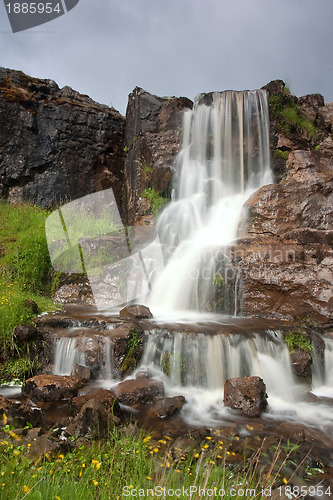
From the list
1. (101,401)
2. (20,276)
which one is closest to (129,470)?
(101,401)

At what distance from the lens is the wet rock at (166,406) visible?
4414 mm

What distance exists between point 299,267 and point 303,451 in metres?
4.33

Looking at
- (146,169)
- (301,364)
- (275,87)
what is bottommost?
(301,364)

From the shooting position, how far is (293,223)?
29.9 feet

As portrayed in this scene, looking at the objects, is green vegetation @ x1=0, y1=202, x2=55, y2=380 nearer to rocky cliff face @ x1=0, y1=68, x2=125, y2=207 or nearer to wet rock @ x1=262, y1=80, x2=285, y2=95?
rocky cliff face @ x1=0, y1=68, x2=125, y2=207

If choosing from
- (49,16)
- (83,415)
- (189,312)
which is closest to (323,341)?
(189,312)

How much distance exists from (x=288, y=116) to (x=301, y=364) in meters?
9.46

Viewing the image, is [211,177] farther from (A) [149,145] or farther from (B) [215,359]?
(B) [215,359]

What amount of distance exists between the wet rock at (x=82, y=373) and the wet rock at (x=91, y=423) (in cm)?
163

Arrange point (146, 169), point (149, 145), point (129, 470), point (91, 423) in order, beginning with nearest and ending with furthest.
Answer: point (129, 470) < point (91, 423) < point (146, 169) < point (149, 145)

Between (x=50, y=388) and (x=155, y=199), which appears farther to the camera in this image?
(x=155, y=199)

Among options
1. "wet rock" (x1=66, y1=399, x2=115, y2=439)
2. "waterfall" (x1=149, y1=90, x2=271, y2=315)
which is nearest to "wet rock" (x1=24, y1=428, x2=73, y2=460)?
"wet rock" (x1=66, y1=399, x2=115, y2=439)

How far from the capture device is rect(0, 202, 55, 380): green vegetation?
574cm

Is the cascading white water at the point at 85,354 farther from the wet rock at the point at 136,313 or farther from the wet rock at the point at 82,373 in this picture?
the wet rock at the point at 136,313
